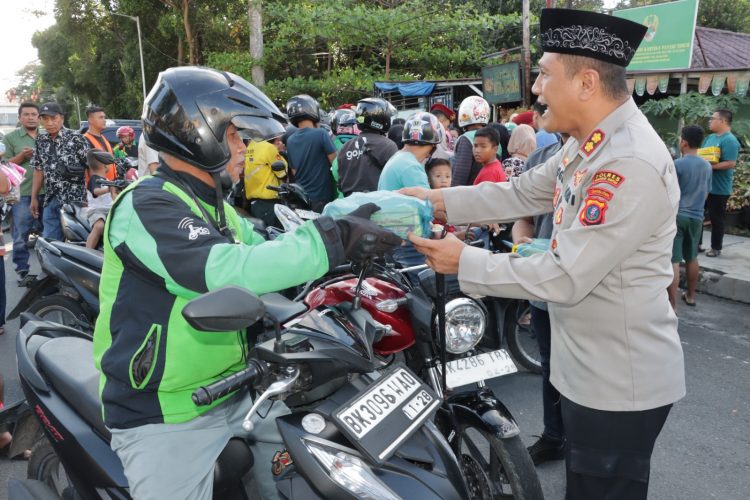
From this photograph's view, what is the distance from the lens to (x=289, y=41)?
19.4 metres

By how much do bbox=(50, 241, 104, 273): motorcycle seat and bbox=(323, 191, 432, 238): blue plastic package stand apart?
102 inches

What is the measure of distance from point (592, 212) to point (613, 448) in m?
0.77

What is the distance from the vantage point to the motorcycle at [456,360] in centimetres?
228

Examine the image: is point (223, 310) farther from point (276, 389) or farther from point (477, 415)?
point (477, 415)

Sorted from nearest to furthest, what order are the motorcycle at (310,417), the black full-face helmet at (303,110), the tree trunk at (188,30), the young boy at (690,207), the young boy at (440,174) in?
1. the motorcycle at (310,417)
2. the young boy at (440,174)
3. the young boy at (690,207)
4. the black full-face helmet at (303,110)
5. the tree trunk at (188,30)

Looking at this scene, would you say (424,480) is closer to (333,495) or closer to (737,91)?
(333,495)

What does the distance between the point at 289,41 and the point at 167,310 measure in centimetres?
1931

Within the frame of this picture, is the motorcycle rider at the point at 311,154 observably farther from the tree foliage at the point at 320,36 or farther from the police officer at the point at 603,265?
the tree foliage at the point at 320,36

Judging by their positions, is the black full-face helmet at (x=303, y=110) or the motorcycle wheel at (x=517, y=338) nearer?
the motorcycle wheel at (x=517, y=338)

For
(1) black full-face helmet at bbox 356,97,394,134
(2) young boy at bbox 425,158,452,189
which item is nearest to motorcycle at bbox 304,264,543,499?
(2) young boy at bbox 425,158,452,189

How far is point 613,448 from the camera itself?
1845 mm

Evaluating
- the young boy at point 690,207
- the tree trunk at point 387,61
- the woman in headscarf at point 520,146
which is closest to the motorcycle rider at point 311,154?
the woman in headscarf at point 520,146

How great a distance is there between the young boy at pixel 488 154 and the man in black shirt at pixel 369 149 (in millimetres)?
757

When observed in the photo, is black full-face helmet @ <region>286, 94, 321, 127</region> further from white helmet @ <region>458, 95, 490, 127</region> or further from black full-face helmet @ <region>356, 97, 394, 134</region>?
white helmet @ <region>458, 95, 490, 127</region>
